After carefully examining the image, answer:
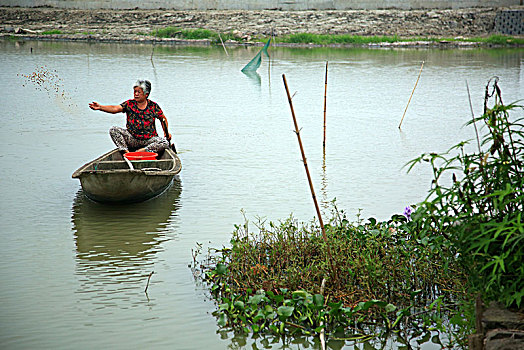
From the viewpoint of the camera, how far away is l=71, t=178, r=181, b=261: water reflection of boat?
538cm

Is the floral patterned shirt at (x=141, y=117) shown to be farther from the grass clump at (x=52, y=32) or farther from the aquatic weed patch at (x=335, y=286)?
the grass clump at (x=52, y=32)

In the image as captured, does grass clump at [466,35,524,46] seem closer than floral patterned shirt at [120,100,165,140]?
No

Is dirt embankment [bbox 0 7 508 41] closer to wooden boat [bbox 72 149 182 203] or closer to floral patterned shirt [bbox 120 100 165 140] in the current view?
floral patterned shirt [bbox 120 100 165 140]

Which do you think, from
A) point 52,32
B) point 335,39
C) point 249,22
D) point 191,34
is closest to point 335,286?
point 335,39

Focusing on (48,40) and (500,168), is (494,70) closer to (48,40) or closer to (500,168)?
(500,168)

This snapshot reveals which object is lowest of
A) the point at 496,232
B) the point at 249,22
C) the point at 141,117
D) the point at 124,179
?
the point at 124,179

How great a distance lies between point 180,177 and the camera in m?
7.83

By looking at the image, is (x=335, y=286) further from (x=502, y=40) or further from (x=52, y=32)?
(x=52, y=32)

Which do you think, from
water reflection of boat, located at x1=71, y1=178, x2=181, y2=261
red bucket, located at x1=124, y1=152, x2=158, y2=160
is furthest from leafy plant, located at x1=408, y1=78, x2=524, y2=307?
red bucket, located at x1=124, y1=152, x2=158, y2=160

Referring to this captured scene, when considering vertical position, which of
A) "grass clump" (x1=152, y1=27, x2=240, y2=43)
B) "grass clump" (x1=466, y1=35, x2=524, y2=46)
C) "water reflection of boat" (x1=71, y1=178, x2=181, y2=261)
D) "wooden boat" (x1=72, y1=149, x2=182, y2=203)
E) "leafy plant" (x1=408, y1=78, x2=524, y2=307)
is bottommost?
"water reflection of boat" (x1=71, y1=178, x2=181, y2=261)

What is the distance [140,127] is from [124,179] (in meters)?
1.44

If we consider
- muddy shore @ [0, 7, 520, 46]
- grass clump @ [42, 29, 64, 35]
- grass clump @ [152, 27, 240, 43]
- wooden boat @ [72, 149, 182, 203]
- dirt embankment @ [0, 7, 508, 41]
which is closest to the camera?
wooden boat @ [72, 149, 182, 203]

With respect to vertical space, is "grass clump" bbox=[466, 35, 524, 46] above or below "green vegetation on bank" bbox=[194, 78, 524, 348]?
above

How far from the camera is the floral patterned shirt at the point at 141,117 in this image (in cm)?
718
